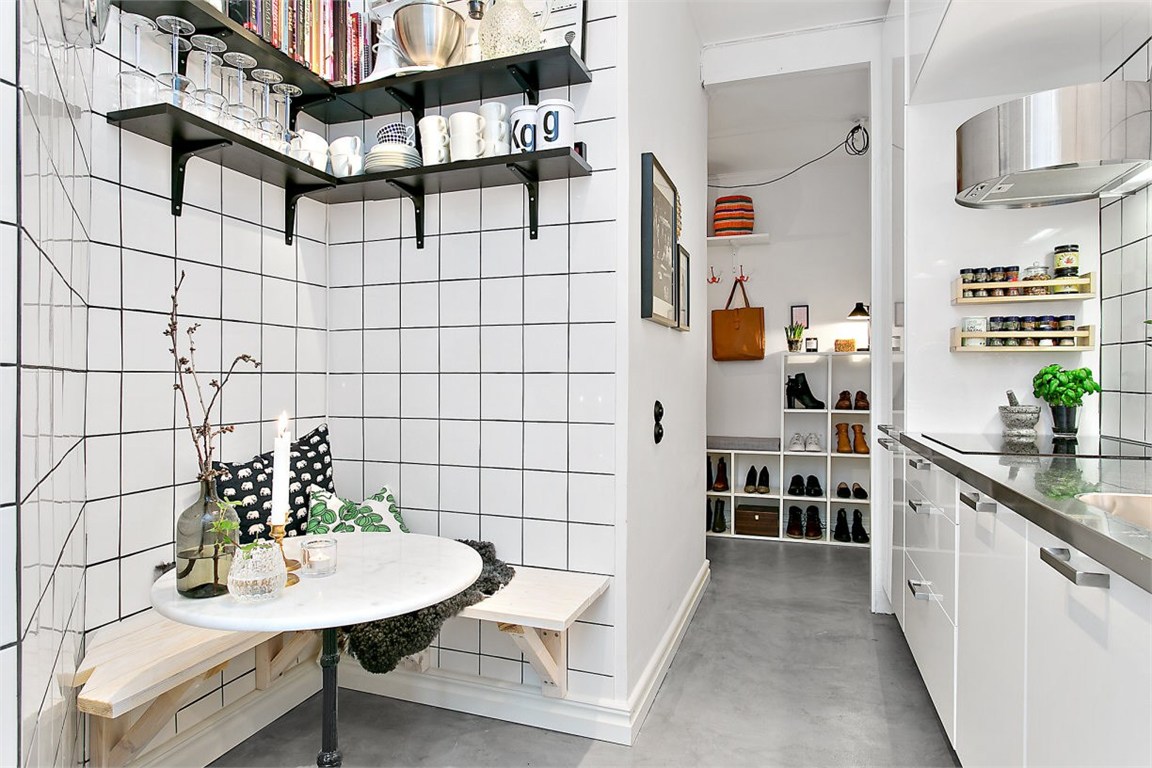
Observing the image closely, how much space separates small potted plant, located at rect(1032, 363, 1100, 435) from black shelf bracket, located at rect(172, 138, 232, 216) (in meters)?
2.62

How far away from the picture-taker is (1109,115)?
5.61ft

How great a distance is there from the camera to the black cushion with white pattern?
1923mm

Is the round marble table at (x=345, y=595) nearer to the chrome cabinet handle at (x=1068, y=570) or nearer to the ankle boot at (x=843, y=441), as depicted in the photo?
the chrome cabinet handle at (x=1068, y=570)

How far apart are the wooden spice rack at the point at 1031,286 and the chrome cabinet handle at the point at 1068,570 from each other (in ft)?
5.37

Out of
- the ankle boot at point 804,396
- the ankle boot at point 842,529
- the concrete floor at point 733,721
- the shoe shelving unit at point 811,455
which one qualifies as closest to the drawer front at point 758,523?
the shoe shelving unit at point 811,455

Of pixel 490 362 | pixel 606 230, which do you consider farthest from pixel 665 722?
pixel 606 230

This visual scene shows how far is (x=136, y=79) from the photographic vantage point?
1.66 m

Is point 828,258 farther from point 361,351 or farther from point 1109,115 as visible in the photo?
point 361,351

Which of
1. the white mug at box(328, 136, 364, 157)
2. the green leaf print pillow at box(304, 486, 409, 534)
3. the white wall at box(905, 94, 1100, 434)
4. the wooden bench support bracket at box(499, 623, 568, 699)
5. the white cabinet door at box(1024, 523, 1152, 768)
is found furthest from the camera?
the white wall at box(905, 94, 1100, 434)

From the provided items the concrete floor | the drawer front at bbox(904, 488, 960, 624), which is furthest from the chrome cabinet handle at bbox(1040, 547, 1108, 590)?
the concrete floor

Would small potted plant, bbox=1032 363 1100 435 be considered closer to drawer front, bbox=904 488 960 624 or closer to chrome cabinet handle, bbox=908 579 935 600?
drawer front, bbox=904 488 960 624

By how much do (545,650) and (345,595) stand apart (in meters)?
0.75

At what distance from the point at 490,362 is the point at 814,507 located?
10.6 ft

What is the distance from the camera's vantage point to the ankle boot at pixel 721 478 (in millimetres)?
4820
